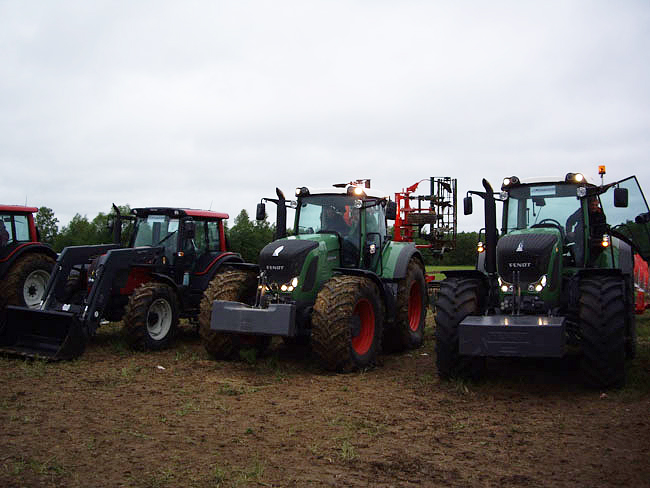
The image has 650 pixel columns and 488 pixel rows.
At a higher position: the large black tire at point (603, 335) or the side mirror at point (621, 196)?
the side mirror at point (621, 196)

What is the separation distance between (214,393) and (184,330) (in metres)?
5.10

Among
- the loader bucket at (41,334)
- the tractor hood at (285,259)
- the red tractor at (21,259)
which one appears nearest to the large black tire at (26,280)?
the red tractor at (21,259)

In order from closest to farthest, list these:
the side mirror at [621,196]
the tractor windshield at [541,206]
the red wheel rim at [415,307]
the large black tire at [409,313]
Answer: the side mirror at [621,196], the tractor windshield at [541,206], the large black tire at [409,313], the red wheel rim at [415,307]

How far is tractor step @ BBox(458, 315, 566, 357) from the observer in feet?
20.4

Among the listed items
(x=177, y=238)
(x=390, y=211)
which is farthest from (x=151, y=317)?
(x=390, y=211)

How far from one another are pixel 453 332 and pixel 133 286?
530cm

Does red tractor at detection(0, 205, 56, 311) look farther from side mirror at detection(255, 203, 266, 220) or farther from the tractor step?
the tractor step

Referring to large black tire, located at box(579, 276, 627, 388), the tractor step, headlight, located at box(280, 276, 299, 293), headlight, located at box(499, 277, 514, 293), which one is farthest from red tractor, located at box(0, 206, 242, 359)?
large black tire, located at box(579, 276, 627, 388)

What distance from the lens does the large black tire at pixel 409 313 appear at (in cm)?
931

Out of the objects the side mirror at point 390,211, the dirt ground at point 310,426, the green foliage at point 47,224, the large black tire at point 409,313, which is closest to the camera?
A: the dirt ground at point 310,426

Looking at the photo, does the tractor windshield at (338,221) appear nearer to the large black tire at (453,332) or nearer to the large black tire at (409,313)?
the large black tire at (409,313)

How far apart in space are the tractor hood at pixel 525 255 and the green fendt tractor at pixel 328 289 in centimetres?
181

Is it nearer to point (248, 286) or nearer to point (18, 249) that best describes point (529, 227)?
point (248, 286)

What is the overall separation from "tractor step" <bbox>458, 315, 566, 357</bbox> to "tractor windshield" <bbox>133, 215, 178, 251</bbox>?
5.69 meters
